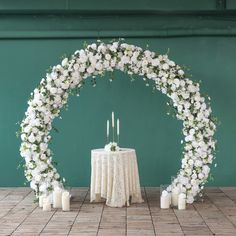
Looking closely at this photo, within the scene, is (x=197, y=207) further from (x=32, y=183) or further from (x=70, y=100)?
(x=70, y=100)

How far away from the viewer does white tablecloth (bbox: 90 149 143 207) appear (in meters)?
5.97

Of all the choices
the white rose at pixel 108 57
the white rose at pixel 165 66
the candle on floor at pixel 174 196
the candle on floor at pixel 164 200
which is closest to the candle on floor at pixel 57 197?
the candle on floor at pixel 164 200

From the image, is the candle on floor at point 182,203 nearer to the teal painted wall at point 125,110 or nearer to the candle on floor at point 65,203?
the candle on floor at point 65,203

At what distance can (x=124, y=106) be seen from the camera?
7520 millimetres

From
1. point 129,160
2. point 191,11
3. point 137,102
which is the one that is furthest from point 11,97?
point 191,11

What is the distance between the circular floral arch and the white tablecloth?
547 millimetres

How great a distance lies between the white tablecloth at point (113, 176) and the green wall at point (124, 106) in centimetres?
145

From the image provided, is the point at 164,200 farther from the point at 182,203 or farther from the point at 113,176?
the point at 113,176

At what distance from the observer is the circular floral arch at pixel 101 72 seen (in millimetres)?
6016

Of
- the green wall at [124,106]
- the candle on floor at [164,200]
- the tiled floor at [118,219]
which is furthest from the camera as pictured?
the green wall at [124,106]

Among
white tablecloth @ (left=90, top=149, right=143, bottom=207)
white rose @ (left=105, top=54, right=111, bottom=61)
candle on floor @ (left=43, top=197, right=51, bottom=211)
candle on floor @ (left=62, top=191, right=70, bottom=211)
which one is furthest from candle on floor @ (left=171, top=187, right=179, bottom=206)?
white rose @ (left=105, top=54, right=111, bottom=61)

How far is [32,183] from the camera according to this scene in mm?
6062

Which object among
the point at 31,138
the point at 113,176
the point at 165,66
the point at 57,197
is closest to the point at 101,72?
the point at 165,66

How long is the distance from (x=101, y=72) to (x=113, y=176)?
1348 millimetres
